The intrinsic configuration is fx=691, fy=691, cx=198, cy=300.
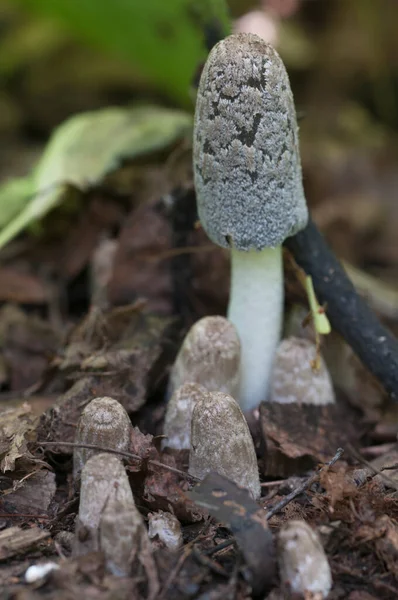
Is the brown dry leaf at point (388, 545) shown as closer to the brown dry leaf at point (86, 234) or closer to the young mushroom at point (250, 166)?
the young mushroom at point (250, 166)

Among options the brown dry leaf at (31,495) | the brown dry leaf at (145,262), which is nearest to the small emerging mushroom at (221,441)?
the brown dry leaf at (31,495)

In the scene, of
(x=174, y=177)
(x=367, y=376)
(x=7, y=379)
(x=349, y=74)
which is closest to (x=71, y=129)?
(x=174, y=177)

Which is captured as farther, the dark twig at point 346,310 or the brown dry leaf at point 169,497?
the dark twig at point 346,310

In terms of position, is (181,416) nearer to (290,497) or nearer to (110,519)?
(290,497)

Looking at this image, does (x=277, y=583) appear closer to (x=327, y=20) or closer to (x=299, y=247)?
(x=299, y=247)

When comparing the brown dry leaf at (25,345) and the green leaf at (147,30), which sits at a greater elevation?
the green leaf at (147,30)

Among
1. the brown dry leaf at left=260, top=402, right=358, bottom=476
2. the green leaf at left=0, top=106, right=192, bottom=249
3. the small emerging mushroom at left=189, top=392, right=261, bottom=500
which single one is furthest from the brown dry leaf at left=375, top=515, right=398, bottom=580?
the green leaf at left=0, top=106, right=192, bottom=249

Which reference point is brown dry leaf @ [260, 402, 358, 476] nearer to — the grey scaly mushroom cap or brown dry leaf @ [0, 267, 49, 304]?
the grey scaly mushroom cap
